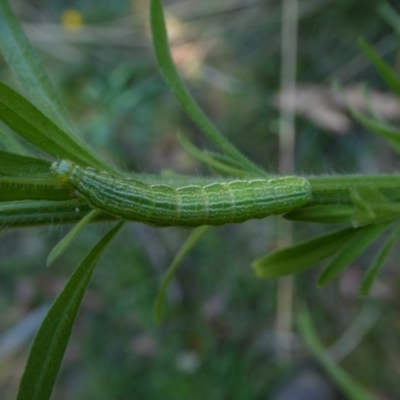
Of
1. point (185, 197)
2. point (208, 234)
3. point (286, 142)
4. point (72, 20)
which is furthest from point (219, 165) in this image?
point (72, 20)

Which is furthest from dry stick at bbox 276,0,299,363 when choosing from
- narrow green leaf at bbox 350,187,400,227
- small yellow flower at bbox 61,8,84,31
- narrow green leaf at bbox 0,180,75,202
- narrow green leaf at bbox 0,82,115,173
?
narrow green leaf at bbox 0,180,75,202

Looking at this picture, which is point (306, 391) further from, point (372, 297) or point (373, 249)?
point (373, 249)

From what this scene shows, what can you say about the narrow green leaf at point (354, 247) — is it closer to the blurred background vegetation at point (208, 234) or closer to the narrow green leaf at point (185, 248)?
the narrow green leaf at point (185, 248)

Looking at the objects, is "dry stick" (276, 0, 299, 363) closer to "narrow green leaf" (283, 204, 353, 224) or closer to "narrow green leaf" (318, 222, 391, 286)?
"narrow green leaf" (318, 222, 391, 286)

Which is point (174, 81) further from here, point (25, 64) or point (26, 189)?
point (26, 189)

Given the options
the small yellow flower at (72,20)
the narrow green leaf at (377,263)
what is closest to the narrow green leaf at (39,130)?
the narrow green leaf at (377,263)

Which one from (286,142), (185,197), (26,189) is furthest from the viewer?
(286,142)

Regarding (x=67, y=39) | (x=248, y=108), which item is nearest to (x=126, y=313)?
(x=248, y=108)
